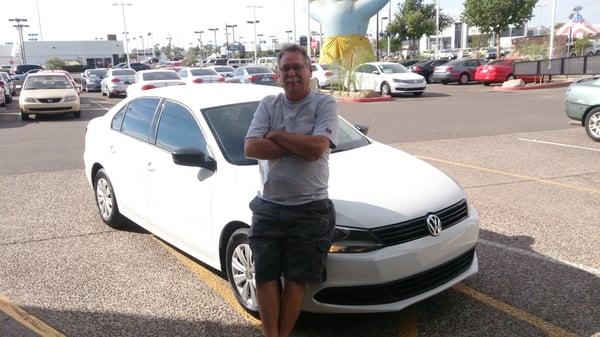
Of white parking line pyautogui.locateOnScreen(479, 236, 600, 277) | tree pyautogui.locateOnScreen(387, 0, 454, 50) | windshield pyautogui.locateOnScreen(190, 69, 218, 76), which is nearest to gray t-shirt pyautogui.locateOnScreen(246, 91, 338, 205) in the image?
white parking line pyautogui.locateOnScreen(479, 236, 600, 277)

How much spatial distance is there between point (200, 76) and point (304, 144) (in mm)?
24871

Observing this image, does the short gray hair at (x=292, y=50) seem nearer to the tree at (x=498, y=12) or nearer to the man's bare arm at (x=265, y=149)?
the man's bare arm at (x=265, y=149)

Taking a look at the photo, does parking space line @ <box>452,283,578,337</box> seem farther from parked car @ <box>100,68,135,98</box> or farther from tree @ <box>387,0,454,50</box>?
tree @ <box>387,0,454,50</box>

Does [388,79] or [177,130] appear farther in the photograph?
[388,79]

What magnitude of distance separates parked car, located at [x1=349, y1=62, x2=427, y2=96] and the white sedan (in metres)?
19.9

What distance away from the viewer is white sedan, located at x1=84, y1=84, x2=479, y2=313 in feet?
11.0

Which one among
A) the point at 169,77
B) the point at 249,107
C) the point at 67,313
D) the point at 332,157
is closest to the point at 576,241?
the point at 332,157

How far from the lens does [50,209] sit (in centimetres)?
677

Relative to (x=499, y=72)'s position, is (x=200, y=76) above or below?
above

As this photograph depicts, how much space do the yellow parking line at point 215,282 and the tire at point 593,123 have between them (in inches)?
347

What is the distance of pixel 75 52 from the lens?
95125 mm

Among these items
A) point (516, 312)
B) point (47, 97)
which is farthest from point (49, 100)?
point (516, 312)

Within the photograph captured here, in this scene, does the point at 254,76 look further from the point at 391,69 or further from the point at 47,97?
the point at 47,97

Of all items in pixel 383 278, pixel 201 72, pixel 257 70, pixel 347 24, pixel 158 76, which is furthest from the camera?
pixel 347 24
